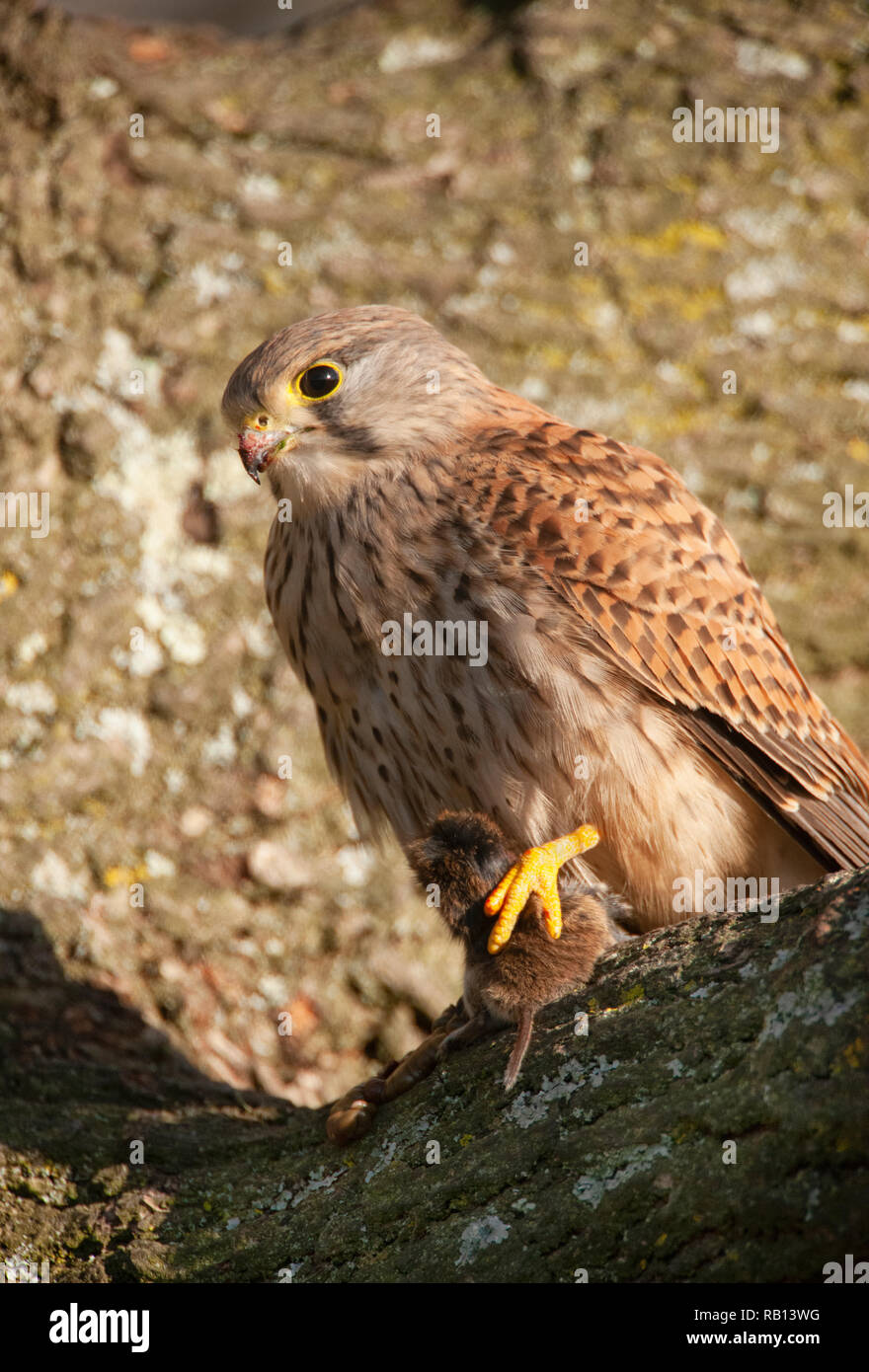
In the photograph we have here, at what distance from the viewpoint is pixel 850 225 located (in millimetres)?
5555

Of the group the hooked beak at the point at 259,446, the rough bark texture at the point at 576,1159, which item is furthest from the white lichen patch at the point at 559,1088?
the hooked beak at the point at 259,446

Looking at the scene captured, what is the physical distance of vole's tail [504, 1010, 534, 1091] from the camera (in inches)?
103

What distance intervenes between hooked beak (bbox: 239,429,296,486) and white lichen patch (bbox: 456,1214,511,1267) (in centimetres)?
213

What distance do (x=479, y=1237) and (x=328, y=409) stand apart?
234 cm

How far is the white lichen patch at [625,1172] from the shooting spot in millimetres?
2221

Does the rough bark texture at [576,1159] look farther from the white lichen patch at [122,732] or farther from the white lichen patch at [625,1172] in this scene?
the white lichen patch at [122,732]

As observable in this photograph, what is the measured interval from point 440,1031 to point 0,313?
324cm

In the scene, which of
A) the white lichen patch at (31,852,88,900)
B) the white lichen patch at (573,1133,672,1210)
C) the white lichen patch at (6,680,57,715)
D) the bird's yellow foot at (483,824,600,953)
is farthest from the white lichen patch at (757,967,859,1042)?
the white lichen patch at (6,680,57,715)

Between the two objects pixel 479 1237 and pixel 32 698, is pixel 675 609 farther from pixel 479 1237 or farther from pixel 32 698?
pixel 32 698

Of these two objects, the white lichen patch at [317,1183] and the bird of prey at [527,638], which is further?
the bird of prey at [527,638]

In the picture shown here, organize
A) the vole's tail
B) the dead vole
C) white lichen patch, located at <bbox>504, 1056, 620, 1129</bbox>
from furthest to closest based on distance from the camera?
the dead vole < the vole's tail < white lichen patch, located at <bbox>504, 1056, 620, 1129</bbox>

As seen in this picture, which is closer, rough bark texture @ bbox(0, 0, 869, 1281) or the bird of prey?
rough bark texture @ bbox(0, 0, 869, 1281)

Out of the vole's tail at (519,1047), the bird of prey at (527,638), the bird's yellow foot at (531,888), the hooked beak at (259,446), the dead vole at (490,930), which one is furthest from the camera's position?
the hooked beak at (259,446)

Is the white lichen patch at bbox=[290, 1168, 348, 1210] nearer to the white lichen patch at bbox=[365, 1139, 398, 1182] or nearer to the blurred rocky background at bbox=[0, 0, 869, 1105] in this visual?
the white lichen patch at bbox=[365, 1139, 398, 1182]
